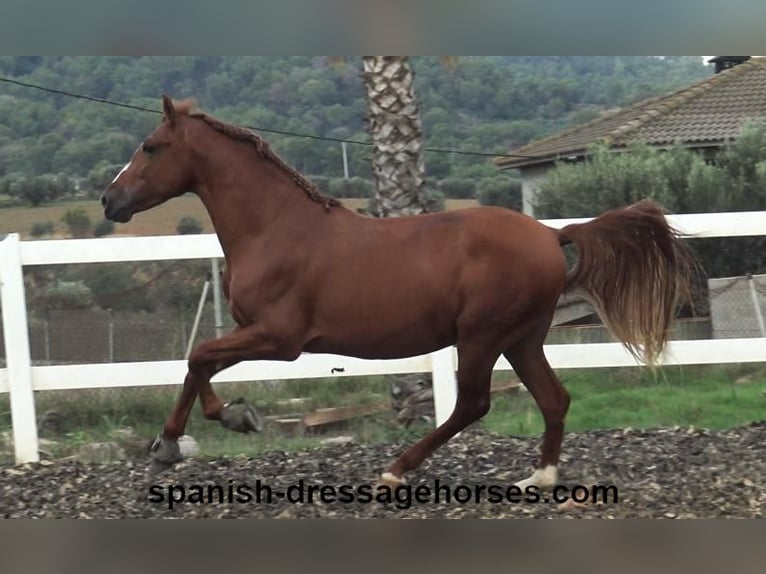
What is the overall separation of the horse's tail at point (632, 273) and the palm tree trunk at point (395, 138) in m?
2.45

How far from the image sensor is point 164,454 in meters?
4.97

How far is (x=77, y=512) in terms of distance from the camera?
16.7 ft

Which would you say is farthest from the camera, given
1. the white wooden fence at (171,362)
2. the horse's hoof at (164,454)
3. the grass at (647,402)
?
the grass at (647,402)

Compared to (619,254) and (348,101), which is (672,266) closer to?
(619,254)

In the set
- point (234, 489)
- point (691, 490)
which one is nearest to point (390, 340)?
point (234, 489)

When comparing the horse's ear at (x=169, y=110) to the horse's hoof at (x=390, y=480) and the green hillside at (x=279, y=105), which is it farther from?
the green hillside at (x=279, y=105)

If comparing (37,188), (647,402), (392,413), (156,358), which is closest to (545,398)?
(392,413)


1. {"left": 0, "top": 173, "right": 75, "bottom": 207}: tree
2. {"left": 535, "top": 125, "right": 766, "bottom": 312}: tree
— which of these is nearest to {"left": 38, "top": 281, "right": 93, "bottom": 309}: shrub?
{"left": 0, "top": 173, "right": 75, "bottom": 207}: tree

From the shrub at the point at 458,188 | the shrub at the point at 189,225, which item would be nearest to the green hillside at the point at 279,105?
the shrub at the point at 458,188

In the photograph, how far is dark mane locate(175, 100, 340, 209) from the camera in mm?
5035

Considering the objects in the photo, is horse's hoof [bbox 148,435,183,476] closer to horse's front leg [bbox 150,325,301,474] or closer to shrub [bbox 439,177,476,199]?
horse's front leg [bbox 150,325,301,474]

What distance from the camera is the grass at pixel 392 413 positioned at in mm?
7070

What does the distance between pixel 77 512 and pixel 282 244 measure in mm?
1667

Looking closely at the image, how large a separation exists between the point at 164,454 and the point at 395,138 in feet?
10.8
